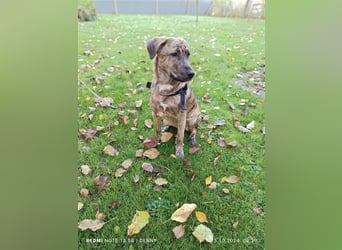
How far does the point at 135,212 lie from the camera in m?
1.99

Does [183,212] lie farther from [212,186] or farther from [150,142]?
[150,142]

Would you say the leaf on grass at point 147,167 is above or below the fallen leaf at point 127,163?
below

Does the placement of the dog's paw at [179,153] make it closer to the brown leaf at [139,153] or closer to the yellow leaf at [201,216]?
the brown leaf at [139,153]

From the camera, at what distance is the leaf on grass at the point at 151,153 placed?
6.87 feet

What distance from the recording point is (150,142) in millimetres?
2123

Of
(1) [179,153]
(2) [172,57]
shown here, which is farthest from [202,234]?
(2) [172,57]

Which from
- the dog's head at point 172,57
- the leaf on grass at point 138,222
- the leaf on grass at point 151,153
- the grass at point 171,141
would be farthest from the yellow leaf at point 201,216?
the dog's head at point 172,57

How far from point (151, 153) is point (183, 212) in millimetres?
391

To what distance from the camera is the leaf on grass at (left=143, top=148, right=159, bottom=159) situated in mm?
2094

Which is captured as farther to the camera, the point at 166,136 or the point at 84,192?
the point at 166,136

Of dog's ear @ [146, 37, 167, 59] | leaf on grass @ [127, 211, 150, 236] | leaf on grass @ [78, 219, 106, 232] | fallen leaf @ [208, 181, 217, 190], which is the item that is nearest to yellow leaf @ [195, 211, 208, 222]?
fallen leaf @ [208, 181, 217, 190]

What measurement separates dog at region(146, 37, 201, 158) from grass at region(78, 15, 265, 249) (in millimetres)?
52

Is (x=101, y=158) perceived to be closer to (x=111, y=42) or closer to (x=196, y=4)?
(x=111, y=42)
